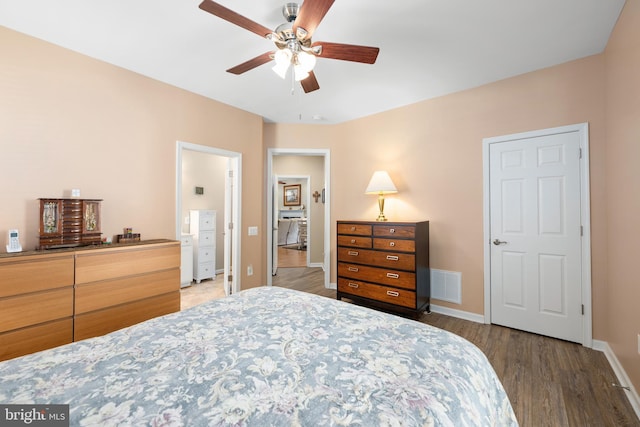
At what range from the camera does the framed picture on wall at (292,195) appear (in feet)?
32.0

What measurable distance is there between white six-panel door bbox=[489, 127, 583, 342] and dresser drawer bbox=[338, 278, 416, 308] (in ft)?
3.06

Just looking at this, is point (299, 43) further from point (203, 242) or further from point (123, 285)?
point (203, 242)

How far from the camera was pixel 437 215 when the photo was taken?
344 cm

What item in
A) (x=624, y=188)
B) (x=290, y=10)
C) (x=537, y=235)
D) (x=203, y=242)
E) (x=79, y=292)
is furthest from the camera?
(x=203, y=242)

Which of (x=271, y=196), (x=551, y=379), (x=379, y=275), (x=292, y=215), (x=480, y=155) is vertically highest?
(x=480, y=155)

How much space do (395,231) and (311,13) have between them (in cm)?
231

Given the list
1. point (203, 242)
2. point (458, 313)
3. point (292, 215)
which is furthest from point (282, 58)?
point (292, 215)

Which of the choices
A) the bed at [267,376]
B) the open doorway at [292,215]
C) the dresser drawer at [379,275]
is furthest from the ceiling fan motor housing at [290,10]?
the open doorway at [292,215]

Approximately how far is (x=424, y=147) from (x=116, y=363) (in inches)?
141

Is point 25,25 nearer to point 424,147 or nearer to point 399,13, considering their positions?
point 399,13

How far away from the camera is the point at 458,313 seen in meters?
3.27

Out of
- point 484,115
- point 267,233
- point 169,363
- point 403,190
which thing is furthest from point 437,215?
point 169,363

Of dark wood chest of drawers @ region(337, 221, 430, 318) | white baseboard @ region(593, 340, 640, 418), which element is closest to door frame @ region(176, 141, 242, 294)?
dark wood chest of drawers @ region(337, 221, 430, 318)

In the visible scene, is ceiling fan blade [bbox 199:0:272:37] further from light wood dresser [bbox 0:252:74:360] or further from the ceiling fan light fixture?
light wood dresser [bbox 0:252:74:360]
